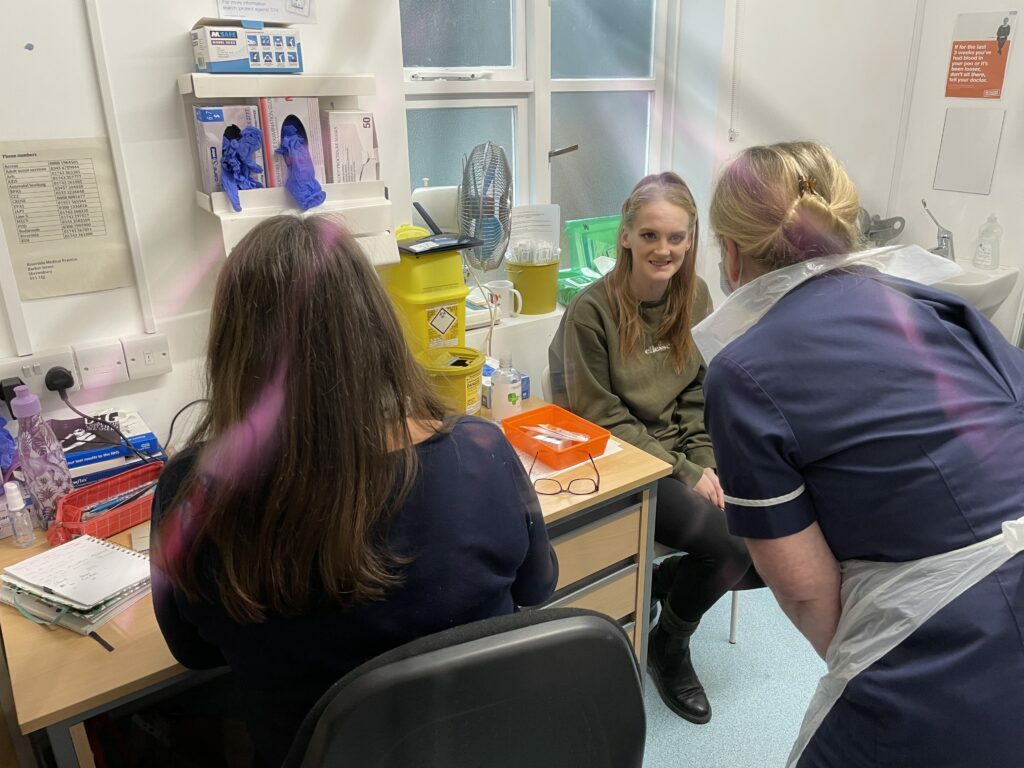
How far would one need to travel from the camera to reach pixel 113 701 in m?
1.10

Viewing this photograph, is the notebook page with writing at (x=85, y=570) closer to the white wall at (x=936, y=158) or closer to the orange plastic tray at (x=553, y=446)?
the orange plastic tray at (x=553, y=446)

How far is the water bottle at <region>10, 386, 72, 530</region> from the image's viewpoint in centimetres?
142

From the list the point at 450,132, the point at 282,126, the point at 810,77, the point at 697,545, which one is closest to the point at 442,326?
the point at 282,126

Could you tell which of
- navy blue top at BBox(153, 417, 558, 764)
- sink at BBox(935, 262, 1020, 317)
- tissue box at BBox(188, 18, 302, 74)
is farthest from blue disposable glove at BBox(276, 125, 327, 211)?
sink at BBox(935, 262, 1020, 317)

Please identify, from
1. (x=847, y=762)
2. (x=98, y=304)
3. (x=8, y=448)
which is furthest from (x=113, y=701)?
(x=847, y=762)

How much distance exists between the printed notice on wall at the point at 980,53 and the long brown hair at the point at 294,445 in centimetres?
302

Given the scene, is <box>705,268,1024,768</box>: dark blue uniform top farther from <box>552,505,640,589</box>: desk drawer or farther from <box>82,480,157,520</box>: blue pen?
<box>82,480,157,520</box>: blue pen

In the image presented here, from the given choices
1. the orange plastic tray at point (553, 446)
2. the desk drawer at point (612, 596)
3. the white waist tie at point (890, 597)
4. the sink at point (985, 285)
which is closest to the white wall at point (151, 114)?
the orange plastic tray at point (553, 446)

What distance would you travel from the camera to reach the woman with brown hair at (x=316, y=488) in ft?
2.93

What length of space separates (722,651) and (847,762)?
105 centimetres

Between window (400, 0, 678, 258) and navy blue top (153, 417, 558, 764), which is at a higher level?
window (400, 0, 678, 258)

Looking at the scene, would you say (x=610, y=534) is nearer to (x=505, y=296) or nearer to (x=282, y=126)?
(x=505, y=296)

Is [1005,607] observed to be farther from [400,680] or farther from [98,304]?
[98,304]

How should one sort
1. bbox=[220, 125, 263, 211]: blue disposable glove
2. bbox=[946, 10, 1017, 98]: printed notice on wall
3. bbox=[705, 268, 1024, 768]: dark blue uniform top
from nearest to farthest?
bbox=[705, 268, 1024, 768]: dark blue uniform top
bbox=[220, 125, 263, 211]: blue disposable glove
bbox=[946, 10, 1017, 98]: printed notice on wall
